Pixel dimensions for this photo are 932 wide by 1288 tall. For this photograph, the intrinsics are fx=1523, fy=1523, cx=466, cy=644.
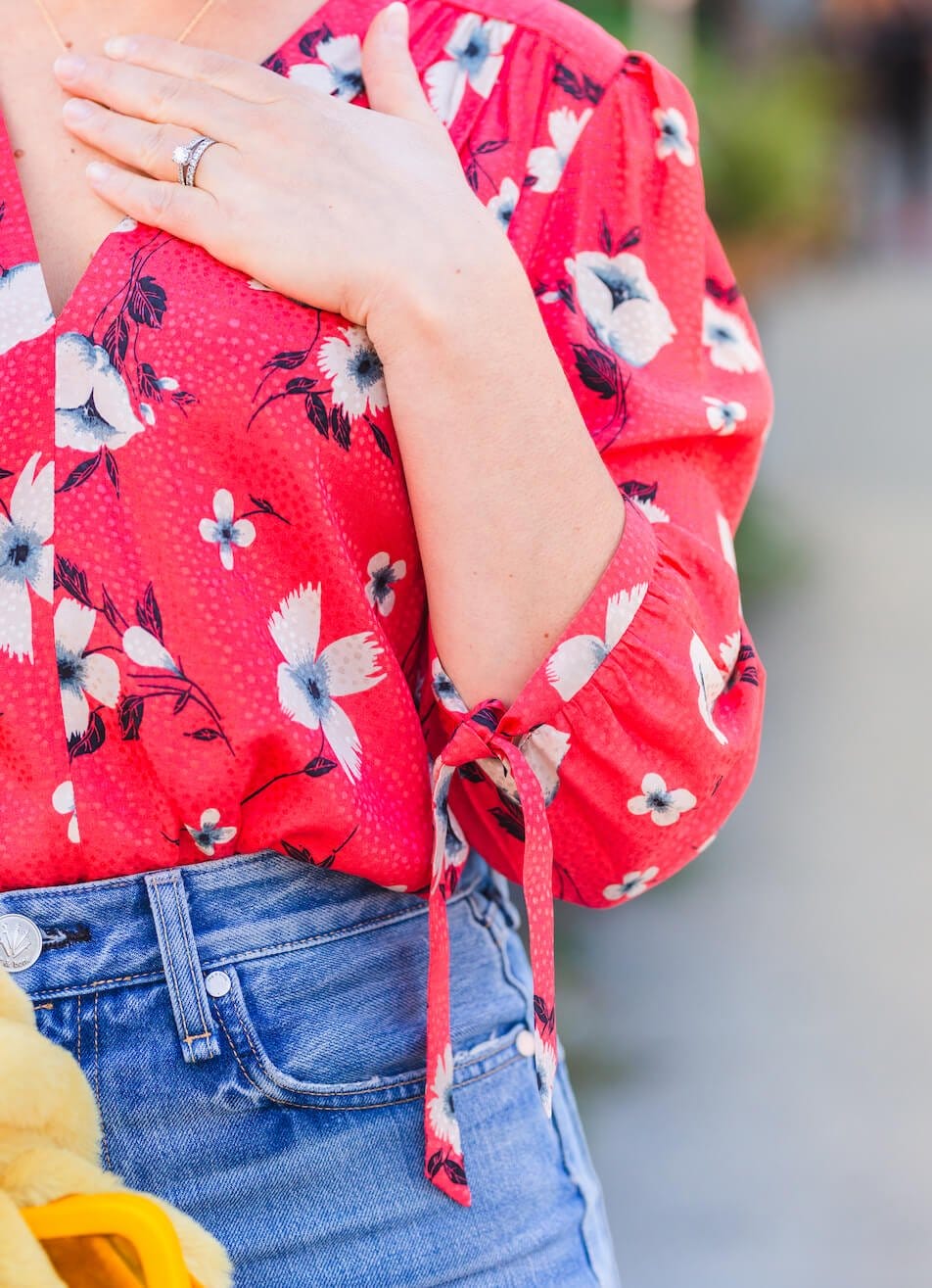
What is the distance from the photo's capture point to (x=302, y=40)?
1219 millimetres

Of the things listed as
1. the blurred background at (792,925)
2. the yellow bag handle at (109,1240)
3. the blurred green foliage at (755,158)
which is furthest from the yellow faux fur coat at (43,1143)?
Result: the blurred green foliage at (755,158)

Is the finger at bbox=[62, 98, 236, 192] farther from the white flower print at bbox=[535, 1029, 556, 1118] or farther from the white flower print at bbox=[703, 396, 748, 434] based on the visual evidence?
the white flower print at bbox=[535, 1029, 556, 1118]

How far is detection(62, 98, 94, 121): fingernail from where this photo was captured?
1.15 m

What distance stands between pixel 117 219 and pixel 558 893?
2.06ft

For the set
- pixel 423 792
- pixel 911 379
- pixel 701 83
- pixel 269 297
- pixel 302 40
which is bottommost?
pixel 911 379

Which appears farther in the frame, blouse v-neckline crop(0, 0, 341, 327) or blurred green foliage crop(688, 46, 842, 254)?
blurred green foliage crop(688, 46, 842, 254)

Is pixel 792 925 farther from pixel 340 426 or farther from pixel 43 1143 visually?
pixel 43 1143

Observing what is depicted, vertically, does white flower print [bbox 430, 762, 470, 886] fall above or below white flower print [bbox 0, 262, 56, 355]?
below

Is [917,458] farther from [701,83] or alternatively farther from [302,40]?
[302,40]

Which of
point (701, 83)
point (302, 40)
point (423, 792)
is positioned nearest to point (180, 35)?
point (302, 40)

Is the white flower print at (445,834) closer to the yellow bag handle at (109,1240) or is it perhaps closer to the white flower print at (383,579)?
the white flower print at (383,579)

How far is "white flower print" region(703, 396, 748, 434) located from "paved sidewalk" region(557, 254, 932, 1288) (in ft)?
7.30

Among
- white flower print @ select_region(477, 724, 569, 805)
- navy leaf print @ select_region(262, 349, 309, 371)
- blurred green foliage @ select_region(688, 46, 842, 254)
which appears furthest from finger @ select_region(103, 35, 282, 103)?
blurred green foliage @ select_region(688, 46, 842, 254)

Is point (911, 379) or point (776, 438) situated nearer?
point (776, 438)
